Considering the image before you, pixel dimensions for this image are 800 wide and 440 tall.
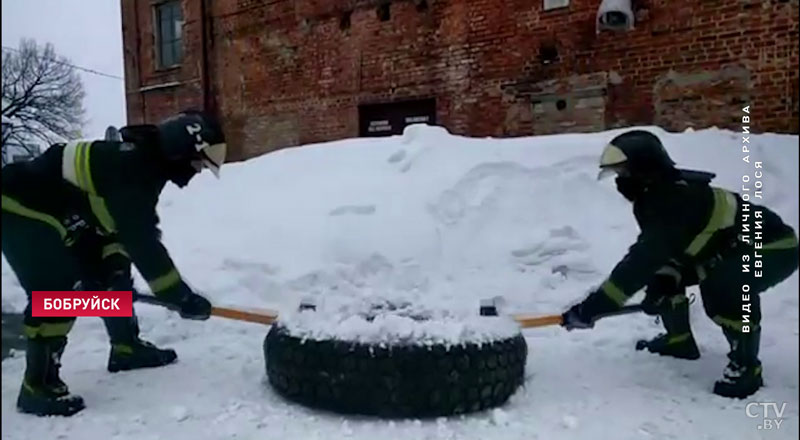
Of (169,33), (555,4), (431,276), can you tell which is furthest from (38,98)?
(555,4)

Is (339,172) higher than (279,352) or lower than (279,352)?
higher

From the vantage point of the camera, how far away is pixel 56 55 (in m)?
0.78

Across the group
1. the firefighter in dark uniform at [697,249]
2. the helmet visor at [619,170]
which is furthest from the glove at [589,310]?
the helmet visor at [619,170]

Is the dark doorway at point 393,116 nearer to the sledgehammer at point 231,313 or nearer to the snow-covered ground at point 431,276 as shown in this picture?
the snow-covered ground at point 431,276

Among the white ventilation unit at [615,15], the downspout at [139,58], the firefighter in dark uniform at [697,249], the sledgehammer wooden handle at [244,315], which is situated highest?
the white ventilation unit at [615,15]

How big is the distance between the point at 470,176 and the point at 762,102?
2.70 feet

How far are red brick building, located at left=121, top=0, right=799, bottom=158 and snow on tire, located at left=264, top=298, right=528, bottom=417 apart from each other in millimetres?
478

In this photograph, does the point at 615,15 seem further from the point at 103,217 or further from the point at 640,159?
the point at 103,217

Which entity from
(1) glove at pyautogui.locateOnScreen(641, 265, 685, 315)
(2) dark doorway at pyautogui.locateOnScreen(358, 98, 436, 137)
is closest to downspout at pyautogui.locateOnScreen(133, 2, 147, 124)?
(2) dark doorway at pyautogui.locateOnScreen(358, 98, 436, 137)

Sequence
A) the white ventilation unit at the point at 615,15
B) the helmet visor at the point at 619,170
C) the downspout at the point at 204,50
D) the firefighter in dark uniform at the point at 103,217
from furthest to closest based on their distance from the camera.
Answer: the white ventilation unit at the point at 615,15, the downspout at the point at 204,50, the helmet visor at the point at 619,170, the firefighter in dark uniform at the point at 103,217

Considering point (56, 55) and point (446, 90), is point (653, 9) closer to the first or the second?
point (446, 90)

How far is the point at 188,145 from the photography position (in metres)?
0.98

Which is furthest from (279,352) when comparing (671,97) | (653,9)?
(653,9)

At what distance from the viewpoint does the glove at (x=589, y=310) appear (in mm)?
1147
